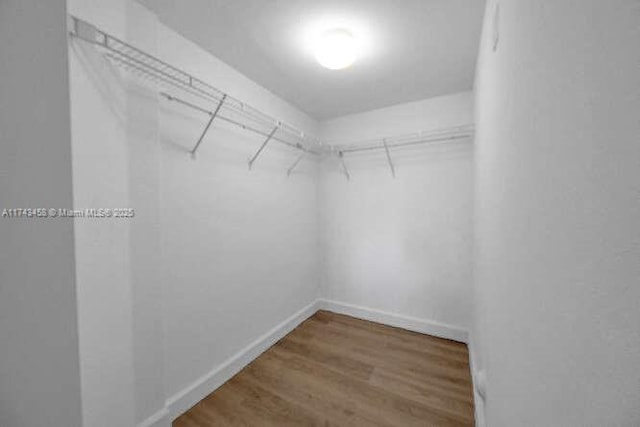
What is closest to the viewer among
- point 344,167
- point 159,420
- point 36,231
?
point 36,231

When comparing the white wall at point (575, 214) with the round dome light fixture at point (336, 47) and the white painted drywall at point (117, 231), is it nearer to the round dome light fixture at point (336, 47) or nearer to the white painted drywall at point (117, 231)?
the round dome light fixture at point (336, 47)

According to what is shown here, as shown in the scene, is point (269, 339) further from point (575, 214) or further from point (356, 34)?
point (356, 34)

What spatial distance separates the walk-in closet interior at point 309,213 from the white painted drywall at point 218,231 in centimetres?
2

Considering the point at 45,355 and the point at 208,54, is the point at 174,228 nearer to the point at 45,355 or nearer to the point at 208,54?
the point at 45,355

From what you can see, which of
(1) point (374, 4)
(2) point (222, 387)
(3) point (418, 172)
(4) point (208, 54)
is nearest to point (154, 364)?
(2) point (222, 387)

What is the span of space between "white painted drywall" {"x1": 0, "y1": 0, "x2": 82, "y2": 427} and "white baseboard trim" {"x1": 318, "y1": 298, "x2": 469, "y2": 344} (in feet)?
7.12

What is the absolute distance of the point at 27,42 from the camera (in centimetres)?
102

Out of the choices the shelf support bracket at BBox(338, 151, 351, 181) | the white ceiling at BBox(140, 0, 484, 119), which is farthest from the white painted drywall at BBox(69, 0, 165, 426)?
the shelf support bracket at BBox(338, 151, 351, 181)

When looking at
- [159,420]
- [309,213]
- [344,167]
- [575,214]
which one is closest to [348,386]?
[159,420]

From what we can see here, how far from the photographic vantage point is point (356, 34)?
1413 mm

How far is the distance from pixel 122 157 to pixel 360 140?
2104mm

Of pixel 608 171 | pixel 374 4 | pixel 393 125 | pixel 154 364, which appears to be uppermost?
pixel 374 4

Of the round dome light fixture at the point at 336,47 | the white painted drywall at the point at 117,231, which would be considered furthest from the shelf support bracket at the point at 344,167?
the white painted drywall at the point at 117,231

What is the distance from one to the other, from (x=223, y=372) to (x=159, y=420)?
0.44 m
